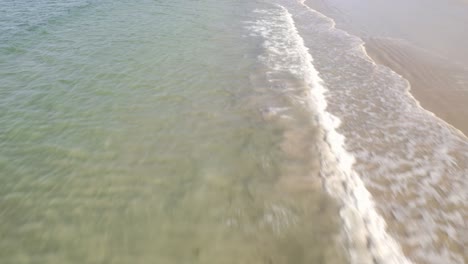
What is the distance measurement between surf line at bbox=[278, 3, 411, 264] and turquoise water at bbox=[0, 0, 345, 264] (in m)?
0.26

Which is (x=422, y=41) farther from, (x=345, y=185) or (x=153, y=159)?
(x=153, y=159)

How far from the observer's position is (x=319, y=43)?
530 inches

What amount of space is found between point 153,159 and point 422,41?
47.4ft

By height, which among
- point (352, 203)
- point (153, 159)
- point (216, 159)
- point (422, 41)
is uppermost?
point (422, 41)

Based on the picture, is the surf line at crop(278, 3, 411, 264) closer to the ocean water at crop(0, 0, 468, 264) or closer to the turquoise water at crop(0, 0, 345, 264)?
the ocean water at crop(0, 0, 468, 264)

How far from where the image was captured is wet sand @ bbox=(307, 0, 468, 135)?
9.17 m

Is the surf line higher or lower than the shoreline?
lower

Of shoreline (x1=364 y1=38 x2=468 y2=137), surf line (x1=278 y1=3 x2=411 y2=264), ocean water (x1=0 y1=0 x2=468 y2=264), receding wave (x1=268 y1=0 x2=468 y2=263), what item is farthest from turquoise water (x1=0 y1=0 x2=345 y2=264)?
shoreline (x1=364 y1=38 x2=468 y2=137)

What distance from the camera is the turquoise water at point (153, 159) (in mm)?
4629

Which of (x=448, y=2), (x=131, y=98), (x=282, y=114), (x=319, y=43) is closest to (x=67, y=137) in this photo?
(x=131, y=98)

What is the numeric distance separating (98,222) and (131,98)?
427cm

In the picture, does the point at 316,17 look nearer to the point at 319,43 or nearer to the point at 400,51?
the point at 319,43

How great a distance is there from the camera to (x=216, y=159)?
631cm

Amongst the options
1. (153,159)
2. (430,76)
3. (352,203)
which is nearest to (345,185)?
(352,203)
